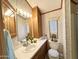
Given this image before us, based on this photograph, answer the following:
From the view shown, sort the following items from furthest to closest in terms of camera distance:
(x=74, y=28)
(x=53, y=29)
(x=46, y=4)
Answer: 1. (x=53, y=29)
2. (x=46, y=4)
3. (x=74, y=28)

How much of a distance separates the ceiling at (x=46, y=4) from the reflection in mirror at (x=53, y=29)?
52 centimetres

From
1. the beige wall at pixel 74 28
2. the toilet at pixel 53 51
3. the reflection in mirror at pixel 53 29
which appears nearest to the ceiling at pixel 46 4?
the reflection in mirror at pixel 53 29

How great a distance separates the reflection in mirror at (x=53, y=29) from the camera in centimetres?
458

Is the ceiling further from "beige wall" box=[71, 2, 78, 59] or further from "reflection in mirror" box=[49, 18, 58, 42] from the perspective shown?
"beige wall" box=[71, 2, 78, 59]

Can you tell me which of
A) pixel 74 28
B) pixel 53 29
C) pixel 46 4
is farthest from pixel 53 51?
pixel 74 28

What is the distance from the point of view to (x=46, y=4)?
14.0ft

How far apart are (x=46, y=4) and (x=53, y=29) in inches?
43.9

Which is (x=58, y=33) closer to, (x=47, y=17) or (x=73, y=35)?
(x=47, y=17)

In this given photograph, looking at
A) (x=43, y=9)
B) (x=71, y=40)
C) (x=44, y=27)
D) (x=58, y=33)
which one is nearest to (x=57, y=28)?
(x=58, y=33)

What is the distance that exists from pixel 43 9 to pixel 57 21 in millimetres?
815

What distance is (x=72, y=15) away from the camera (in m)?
0.84

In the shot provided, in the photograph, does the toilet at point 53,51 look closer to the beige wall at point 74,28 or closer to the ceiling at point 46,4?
the ceiling at point 46,4

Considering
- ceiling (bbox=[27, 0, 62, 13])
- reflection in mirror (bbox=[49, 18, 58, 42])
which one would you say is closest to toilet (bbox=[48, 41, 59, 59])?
reflection in mirror (bbox=[49, 18, 58, 42])

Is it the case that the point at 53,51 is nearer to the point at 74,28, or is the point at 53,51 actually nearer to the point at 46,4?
the point at 46,4
